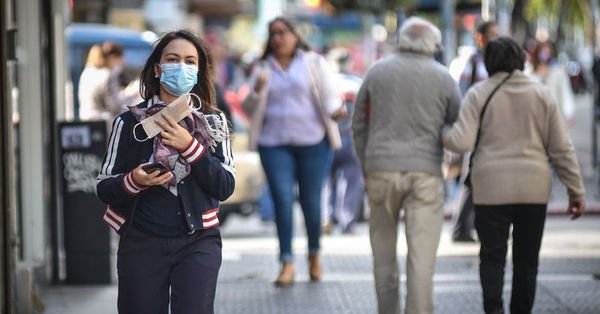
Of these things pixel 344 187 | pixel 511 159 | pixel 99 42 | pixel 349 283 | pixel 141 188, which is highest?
pixel 99 42

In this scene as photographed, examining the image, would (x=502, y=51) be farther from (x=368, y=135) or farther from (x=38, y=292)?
(x=38, y=292)

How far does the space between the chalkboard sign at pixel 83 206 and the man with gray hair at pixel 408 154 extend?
267 cm

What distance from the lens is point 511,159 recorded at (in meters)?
7.56

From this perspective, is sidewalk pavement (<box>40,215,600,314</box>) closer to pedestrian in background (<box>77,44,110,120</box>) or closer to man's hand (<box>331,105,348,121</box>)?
man's hand (<box>331,105,348,121</box>)

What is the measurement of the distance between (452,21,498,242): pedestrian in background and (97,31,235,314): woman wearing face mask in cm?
517

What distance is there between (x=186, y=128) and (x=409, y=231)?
8.20 feet

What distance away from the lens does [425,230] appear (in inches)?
297

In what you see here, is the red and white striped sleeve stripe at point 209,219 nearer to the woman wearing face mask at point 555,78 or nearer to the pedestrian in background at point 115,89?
the pedestrian in background at point 115,89

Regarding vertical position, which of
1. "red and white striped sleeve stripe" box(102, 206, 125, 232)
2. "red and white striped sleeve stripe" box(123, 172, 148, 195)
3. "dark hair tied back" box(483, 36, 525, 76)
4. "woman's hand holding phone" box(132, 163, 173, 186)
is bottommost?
"red and white striped sleeve stripe" box(102, 206, 125, 232)

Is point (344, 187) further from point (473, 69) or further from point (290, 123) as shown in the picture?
point (290, 123)

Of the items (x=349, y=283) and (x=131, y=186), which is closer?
(x=131, y=186)

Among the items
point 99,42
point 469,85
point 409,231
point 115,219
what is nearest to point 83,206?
point 409,231

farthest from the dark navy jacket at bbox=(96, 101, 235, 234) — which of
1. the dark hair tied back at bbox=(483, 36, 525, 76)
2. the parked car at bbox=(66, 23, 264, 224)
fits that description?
the parked car at bbox=(66, 23, 264, 224)

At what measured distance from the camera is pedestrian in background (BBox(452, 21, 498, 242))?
10938 millimetres
